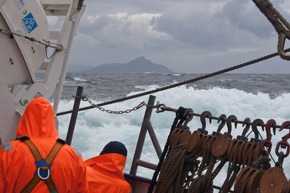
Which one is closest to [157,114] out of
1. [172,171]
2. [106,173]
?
[172,171]

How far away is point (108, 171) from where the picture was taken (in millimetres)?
2957

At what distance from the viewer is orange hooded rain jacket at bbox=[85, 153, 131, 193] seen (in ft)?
9.53

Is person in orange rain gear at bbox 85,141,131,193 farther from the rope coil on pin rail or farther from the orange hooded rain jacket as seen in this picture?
the rope coil on pin rail

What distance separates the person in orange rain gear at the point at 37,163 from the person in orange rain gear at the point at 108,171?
1.37 ft

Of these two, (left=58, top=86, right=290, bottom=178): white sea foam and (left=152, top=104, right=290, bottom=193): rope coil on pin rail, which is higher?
(left=152, top=104, right=290, bottom=193): rope coil on pin rail

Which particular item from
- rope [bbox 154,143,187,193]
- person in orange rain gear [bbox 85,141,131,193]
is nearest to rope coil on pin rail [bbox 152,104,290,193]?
rope [bbox 154,143,187,193]

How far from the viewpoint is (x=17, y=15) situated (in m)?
3.44

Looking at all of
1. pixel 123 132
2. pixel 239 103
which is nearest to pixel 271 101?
pixel 239 103

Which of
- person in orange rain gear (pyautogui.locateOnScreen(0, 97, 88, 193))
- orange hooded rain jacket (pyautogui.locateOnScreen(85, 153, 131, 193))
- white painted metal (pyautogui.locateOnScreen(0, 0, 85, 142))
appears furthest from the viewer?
white painted metal (pyautogui.locateOnScreen(0, 0, 85, 142))

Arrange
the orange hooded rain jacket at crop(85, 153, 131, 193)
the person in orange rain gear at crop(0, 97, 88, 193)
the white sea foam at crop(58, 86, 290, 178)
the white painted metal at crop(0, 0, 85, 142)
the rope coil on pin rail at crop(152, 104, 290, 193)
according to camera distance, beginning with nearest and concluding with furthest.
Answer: the person in orange rain gear at crop(0, 97, 88, 193)
the rope coil on pin rail at crop(152, 104, 290, 193)
the orange hooded rain jacket at crop(85, 153, 131, 193)
the white painted metal at crop(0, 0, 85, 142)
the white sea foam at crop(58, 86, 290, 178)

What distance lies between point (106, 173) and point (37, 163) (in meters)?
0.70

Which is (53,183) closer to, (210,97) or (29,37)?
(29,37)

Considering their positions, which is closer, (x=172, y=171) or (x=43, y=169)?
(x=43, y=169)

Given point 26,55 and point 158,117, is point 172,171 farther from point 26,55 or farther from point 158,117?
point 158,117
